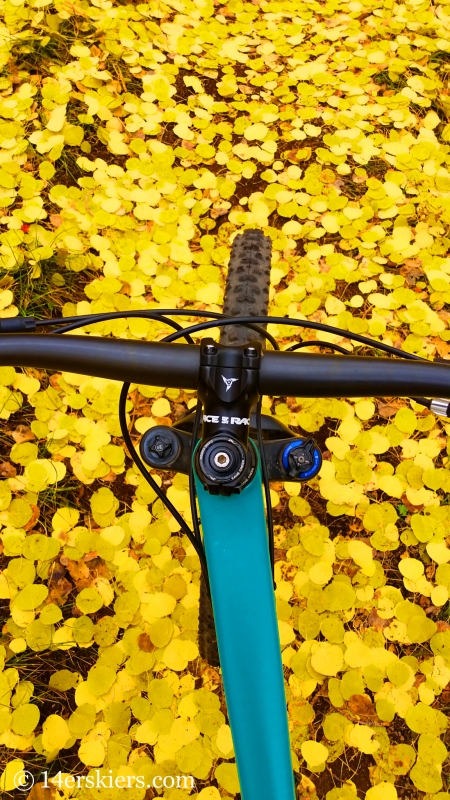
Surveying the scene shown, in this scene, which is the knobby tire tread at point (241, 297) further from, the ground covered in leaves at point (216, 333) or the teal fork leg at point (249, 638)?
the teal fork leg at point (249, 638)

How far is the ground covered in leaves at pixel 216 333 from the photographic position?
1437mm

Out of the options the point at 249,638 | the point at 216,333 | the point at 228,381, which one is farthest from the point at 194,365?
the point at 216,333

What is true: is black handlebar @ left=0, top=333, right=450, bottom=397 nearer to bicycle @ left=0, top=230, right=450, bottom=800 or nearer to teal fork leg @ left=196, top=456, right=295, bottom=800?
bicycle @ left=0, top=230, right=450, bottom=800

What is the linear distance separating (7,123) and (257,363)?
190 cm

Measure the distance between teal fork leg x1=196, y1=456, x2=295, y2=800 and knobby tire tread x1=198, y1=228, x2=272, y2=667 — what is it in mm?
430

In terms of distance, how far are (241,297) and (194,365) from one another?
2.08ft

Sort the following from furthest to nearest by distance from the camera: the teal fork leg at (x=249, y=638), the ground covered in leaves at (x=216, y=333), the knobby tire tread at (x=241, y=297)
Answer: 1. the ground covered in leaves at (x=216, y=333)
2. the knobby tire tread at (x=241, y=297)
3. the teal fork leg at (x=249, y=638)

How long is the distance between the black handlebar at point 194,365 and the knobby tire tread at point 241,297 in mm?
459

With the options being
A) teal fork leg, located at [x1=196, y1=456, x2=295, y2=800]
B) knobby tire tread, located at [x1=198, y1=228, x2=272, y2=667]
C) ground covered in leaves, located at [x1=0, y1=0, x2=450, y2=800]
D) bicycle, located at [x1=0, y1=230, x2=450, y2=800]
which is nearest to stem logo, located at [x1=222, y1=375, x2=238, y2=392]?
bicycle, located at [x1=0, y1=230, x2=450, y2=800]

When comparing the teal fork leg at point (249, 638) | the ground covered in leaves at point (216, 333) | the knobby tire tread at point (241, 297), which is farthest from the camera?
the ground covered in leaves at point (216, 333)

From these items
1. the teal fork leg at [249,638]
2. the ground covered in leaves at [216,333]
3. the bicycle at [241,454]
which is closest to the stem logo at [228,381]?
the bicycle at [241,454]

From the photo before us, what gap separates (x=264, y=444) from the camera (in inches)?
39.1

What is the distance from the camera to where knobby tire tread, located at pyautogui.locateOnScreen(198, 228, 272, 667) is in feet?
4.31

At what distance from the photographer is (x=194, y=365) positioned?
0.85 metres
